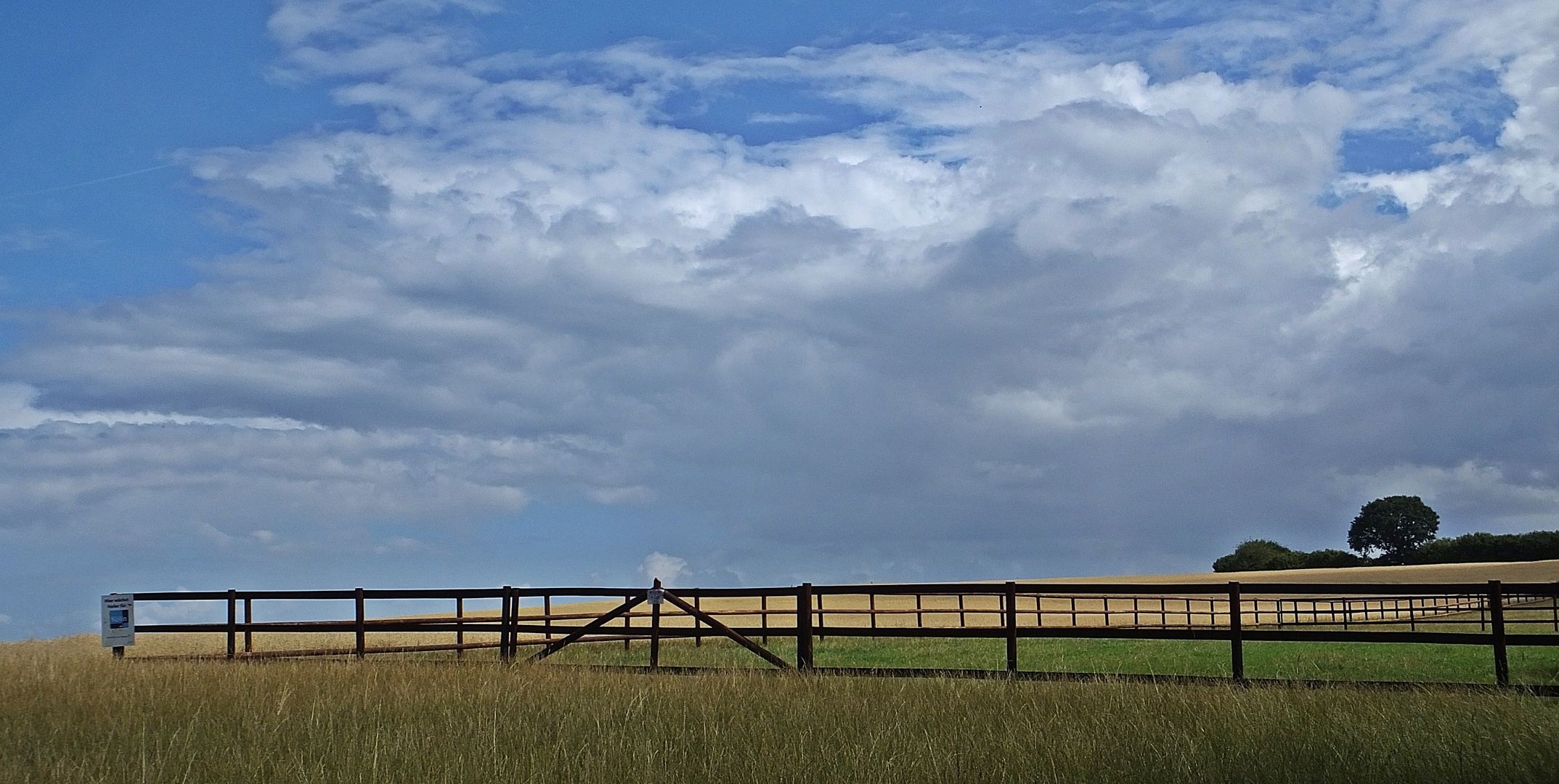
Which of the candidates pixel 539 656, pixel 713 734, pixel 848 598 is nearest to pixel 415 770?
pixel 713 734

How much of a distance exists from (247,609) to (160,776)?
13336 mm

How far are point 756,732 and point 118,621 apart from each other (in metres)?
16.2

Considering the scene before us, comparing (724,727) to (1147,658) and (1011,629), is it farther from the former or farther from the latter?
(1147,658)

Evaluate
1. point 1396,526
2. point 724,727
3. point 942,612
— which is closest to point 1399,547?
point 1396,526

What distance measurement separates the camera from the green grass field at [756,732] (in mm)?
9086

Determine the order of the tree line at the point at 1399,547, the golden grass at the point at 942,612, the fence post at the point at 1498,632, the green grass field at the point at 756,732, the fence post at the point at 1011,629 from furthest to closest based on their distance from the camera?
the tree line at the point at 1399,547 → the golden grass at the point at 942,612 → the fence post at the point at 1011,629 → the fence post at the point at 1498,632 → the green grass field at the point at 756,732

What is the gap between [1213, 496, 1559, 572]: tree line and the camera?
97.5 m

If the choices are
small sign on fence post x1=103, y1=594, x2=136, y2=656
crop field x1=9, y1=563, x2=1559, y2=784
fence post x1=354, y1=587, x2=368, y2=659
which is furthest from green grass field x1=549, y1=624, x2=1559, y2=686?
small sign on fence post x1=103, y1=594, x2=136, y2=656

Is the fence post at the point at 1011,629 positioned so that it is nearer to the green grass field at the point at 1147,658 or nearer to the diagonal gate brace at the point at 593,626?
the green grass field at the point at 1147,658

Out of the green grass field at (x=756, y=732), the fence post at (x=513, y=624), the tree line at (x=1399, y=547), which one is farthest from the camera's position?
the tree line at (x=1399, y=547)

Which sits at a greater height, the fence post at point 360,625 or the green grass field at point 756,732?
the fence post at point 360,625

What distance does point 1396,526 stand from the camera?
11262 cm

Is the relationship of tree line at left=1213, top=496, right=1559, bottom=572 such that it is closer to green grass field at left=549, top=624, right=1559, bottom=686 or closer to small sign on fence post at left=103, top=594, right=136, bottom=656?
green grass field at left=549, top=624, right=1559, bottom=686

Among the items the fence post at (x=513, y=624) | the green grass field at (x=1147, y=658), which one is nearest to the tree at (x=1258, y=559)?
the green grass field at (x=1147, y=658)
